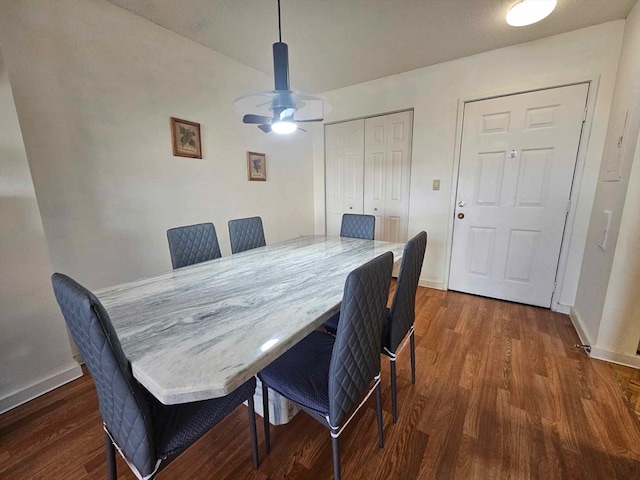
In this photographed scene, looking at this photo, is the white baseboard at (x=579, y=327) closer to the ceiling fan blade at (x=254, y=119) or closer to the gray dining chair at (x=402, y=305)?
the gray dining chair at (x=402, y=305)

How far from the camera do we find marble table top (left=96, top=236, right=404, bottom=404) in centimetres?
68

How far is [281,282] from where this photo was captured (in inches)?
52.1

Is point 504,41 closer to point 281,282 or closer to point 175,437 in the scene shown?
point 281,282

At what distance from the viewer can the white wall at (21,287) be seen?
1.41m

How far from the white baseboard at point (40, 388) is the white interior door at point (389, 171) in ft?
10.1

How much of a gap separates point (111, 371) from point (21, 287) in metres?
1.38

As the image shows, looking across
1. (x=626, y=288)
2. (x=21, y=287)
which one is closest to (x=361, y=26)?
(x=626, y=288)

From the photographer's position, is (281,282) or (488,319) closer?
(281,282)

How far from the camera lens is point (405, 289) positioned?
4.19ft

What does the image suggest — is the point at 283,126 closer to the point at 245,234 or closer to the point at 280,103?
the point at 280,103

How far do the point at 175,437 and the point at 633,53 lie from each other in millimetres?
3305

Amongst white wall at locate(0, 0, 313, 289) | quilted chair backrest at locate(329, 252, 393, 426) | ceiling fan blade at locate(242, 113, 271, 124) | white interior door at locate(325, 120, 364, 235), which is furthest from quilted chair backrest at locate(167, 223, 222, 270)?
white interior door at locate(325, 120, 364, 235)

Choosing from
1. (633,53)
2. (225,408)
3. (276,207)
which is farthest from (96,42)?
(633,53)

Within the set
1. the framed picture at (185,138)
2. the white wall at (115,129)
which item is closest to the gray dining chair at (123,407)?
the white wall at (115,129)
